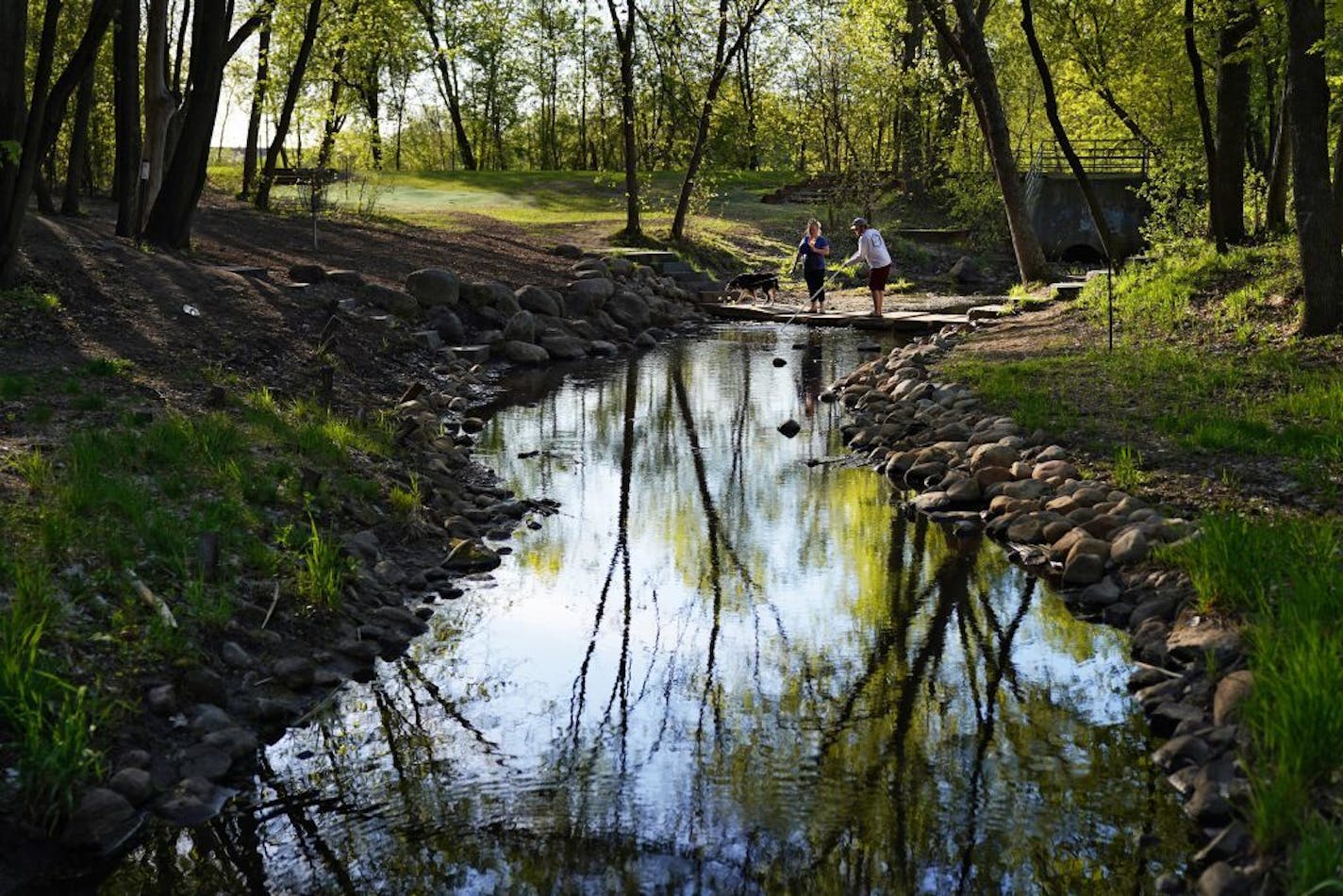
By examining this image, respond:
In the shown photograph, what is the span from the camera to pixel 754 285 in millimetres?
27125

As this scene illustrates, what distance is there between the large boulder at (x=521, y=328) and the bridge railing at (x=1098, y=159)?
69.6 feet

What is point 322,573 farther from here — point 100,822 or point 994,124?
point 994,124

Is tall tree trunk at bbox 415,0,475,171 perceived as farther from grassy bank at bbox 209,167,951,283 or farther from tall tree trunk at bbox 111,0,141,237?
tall tree trunk at bbox 111,0,141,237

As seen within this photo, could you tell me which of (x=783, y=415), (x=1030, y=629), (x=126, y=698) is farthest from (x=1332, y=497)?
(x=783, y=415)

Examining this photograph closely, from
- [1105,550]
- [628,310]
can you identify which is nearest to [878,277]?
[628,310]

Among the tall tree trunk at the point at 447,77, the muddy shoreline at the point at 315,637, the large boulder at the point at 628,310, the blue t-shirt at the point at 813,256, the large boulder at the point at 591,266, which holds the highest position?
the tall tree trunk at the point at 447,77

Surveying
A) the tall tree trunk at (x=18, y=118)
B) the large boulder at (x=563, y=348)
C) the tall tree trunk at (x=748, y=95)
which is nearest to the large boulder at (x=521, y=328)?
the large boulder at (x=563, y=348)

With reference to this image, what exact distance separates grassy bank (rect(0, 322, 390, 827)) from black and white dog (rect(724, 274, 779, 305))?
54.9 feet

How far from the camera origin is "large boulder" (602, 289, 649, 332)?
23.5 metres

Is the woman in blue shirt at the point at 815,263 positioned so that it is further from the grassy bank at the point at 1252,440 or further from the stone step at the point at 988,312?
the grassy bank at the point at 1252,440

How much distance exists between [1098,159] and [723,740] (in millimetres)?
36430

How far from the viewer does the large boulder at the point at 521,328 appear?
2019 cm

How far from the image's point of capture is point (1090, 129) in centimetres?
4453

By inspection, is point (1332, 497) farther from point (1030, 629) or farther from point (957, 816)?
point (957, 816)
